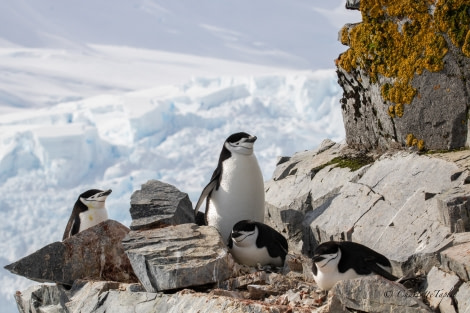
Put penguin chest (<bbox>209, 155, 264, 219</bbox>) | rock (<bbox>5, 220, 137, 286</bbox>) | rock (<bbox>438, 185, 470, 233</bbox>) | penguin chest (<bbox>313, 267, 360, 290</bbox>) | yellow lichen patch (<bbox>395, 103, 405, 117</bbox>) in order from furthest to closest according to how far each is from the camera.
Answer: penguin chest (<bbox>209, 155, 264, 219</bbox>) → yellow lichen patch (<bbox>395, 103, 405, 117</bbox>) → rock (<bbox>5, 220, 137, 286</bbox>) → rock (<bbox>438, 185, 470, 233</bbox>) → penguin chest (<bbox>313, 267, 360, 290</bbox>)

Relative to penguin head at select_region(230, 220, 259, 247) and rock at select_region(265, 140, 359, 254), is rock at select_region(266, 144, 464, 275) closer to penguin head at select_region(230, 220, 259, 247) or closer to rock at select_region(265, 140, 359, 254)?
rock at select_region(265, 140, 359, 254)

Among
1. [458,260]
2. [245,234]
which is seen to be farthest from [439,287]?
[245,234]

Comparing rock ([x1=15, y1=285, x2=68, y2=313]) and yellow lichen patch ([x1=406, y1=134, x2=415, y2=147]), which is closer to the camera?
rock ([x1=15, y1=285, x2=68, y2=313])

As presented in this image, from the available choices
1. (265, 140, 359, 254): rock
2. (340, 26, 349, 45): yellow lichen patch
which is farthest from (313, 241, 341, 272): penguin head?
(340, 26, 349, 45): yellow lichen patch

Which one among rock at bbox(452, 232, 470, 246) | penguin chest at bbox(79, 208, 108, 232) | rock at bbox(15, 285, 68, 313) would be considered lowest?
rock at bbox(15, 285, 68, 313)

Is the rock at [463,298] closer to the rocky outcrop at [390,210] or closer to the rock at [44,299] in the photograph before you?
the rocky outcrop at [390,210]

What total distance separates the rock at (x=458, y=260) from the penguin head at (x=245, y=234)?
2.51 metres

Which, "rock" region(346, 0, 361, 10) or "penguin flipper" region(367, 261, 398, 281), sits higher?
"rock" region(346, 0, 361, 10)

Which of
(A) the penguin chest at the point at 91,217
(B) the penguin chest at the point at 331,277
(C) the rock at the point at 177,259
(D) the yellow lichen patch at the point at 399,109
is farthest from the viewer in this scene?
(A) the penguin chest at the point at 91,217

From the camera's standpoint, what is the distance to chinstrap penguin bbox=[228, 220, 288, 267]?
834cm

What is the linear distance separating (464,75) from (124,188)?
34.0 meters

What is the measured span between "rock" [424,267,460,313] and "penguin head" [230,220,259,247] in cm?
244

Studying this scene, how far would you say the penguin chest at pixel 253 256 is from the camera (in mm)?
8336

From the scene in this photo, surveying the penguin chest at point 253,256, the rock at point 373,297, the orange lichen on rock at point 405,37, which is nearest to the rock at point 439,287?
the rock at point 373,297
